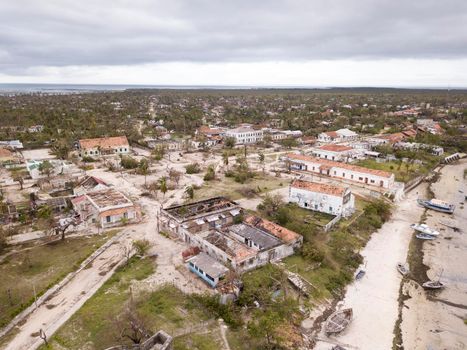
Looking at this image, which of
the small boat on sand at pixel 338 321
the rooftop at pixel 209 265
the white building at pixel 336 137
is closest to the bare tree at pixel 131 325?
the rooftop at pixel 209 265

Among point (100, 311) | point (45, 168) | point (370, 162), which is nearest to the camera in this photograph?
point (100, 311)

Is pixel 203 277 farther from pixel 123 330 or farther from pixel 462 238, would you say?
pixel 462 238

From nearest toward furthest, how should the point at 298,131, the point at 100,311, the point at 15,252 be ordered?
the point at 100,311, the point at 15,252, the point at 298,131

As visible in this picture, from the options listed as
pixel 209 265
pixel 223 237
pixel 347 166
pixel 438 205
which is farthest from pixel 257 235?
pixel 347 166

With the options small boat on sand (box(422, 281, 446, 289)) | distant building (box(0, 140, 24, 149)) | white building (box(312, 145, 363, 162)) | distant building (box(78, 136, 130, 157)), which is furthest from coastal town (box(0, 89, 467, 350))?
distant building (box(0, 140, 24, 149))

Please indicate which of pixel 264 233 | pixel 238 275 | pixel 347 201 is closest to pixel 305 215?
pixel 347 201

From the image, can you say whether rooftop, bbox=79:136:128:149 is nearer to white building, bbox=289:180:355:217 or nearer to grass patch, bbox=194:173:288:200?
grass patch, bbox=194:173:288:200
